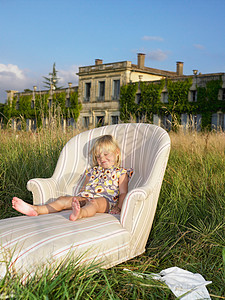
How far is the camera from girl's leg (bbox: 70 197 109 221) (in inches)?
98.3

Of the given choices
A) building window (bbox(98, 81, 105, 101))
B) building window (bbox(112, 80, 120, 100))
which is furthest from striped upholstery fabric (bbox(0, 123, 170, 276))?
building window (bbox(98, 81, 105, 101))

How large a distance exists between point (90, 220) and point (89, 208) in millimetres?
176

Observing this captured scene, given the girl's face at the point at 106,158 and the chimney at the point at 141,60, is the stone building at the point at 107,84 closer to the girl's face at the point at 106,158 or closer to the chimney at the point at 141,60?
the chimney at the point at 141,60

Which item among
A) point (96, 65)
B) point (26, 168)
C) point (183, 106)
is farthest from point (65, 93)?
point (26, 168)

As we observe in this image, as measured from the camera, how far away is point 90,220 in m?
2.55

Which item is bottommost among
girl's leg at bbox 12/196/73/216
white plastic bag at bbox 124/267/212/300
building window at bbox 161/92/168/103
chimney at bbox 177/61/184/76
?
white plastic bag at bbox 124/267/212/300

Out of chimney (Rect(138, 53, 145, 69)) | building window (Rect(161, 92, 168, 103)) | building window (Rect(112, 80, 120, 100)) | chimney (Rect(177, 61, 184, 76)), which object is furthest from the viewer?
chimney (Rect(177, 61, 184, 76))

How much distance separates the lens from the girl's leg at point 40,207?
2648 mm

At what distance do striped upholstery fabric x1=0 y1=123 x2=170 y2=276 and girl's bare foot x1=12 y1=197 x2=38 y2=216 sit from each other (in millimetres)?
76

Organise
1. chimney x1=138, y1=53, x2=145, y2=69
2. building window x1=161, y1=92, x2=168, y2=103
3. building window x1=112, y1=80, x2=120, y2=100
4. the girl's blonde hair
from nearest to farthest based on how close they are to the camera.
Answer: the girl's blonde hair < building window x1=161, y1=92, x2=168, y2=103 < building window x1=112, y1=80, x2=120, y2=100 < chimney x1=138, y1=53, x2=145, y2=69

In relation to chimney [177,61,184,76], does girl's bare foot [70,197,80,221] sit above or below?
below

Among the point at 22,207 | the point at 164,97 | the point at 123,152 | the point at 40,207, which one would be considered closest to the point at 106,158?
the point at 123,152

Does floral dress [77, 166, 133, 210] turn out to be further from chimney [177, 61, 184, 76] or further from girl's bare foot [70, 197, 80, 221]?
chimney [177, 61, 184, 76]

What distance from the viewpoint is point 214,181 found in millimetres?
3459
